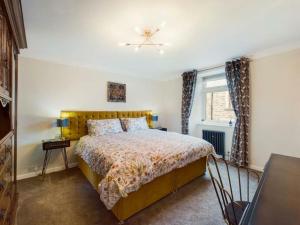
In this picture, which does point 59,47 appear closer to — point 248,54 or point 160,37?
point 160,37

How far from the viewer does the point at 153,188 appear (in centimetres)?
206

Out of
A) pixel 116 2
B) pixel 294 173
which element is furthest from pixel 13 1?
pixel 294 173

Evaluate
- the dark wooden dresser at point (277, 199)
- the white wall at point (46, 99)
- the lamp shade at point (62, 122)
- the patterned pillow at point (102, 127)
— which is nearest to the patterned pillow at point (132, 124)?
the patterned pillow at point (102, 127)

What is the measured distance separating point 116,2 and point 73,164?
10.7 ft

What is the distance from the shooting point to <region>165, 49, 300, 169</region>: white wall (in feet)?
8.98

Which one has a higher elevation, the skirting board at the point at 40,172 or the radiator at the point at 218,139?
the radiator at the point at 218,139

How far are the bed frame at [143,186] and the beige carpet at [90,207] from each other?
0.30 feet

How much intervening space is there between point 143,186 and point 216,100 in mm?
3178

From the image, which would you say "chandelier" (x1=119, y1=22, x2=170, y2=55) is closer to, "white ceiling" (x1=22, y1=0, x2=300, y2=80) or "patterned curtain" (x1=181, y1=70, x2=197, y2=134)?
"white ceiling" (x1=22, y1=0, x2=300, y2=80)

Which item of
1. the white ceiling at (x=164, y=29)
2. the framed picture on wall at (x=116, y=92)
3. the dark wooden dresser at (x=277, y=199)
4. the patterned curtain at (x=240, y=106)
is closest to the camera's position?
the dark wooden dresser at (x=277, y=199)

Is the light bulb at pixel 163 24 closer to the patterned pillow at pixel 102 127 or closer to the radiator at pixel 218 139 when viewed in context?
the patterned pillow at pixel 102 127

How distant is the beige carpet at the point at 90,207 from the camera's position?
1778mm

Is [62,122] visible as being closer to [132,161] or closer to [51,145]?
[51,145]

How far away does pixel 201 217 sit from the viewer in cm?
184
